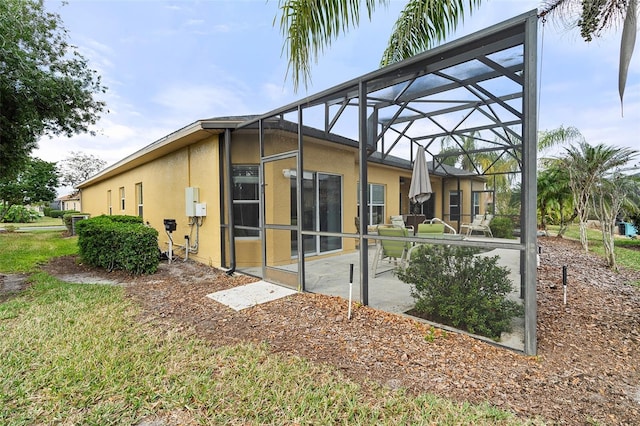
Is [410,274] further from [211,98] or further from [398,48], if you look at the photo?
[211,98]

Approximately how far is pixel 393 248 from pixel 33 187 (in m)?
26.0

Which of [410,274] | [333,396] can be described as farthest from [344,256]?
[333,396]

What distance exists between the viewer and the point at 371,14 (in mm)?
2691

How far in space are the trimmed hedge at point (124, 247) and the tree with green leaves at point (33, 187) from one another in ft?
55.3

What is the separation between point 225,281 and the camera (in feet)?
20.1

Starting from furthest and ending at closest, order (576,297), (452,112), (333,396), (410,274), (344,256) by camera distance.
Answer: (344,256), (452,112), (576,297), (410,274), (333,396)

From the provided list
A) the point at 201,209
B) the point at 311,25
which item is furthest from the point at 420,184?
the point at 201,209

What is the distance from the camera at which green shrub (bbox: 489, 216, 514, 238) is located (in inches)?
406

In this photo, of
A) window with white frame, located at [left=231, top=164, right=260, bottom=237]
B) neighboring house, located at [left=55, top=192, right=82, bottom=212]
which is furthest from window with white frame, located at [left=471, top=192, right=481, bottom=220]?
neighboring house, located at [left=55, top=192, right=82, bottom=212]

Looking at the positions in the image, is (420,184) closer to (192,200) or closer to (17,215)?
(192,200)

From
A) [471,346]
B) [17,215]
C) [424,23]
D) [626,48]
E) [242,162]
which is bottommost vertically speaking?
[471,346]

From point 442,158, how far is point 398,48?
22.9ft

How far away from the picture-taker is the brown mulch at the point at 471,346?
2357 millimetres

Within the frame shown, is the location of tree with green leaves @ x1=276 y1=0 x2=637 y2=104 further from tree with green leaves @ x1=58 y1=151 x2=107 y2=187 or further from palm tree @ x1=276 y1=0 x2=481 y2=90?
tree with green leaves @ x1=58 y1=151 x2=107 y2=187
